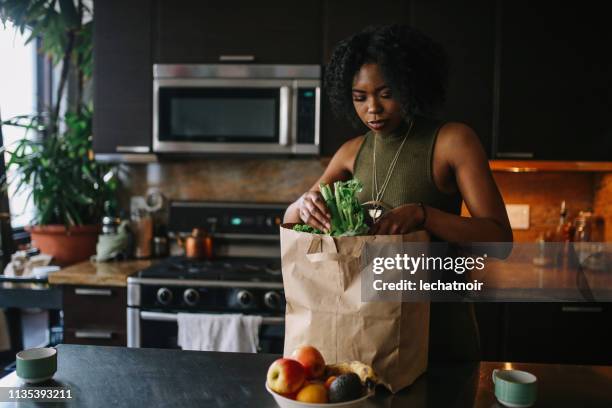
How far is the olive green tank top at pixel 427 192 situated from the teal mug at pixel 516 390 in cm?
33

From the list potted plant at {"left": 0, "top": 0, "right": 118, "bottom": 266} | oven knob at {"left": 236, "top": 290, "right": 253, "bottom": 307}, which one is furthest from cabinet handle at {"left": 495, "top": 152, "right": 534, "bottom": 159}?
potted plant at {"left": 0, "top": 0, "right": 118, "bottom": 266}

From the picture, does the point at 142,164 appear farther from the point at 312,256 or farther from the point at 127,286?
the point at 312,256

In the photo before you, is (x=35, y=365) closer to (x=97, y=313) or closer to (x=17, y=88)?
(x=97, y=313)

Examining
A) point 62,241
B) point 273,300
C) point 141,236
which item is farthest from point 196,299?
point 62,241

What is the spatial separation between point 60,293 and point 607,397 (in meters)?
2.08

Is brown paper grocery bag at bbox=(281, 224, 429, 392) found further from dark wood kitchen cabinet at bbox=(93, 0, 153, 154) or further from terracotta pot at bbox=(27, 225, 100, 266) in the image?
terracotta pot at bbox=(27, 225, 100, 266)

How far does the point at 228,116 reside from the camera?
8.46 ft

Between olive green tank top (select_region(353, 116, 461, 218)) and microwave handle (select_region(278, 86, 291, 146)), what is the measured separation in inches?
Result: 44.8

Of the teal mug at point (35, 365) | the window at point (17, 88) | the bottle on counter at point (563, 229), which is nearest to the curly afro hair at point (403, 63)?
the teal mug at point (35, 365)

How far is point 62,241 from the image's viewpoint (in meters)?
2.78

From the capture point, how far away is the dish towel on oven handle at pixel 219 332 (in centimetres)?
221

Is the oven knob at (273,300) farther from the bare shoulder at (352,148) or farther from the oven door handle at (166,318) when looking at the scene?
the bare shoulder at (352,148)

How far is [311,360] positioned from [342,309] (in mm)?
104

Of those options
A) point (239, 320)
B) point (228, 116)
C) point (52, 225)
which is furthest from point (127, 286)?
point (228, 116)
